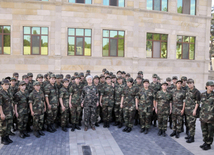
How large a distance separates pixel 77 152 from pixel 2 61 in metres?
11.8

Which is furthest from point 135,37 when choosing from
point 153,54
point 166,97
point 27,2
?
point 166,97

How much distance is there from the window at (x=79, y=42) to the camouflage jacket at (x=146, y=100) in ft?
30.2

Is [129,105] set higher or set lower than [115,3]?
lower

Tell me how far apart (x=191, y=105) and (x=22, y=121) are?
563 centimetres

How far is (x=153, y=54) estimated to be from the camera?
16.8m

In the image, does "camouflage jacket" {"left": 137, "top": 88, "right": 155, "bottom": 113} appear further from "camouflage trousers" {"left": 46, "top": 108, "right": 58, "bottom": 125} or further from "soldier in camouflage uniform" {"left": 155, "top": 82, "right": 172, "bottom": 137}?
"camouflage trousers" {"left": 46, "top": 108, "right": 58, "bottom": 125}

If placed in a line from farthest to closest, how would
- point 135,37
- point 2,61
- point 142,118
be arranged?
point 135,37, point 2,61, point 142,118

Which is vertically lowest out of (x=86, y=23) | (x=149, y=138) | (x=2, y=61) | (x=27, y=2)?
(x=149, y=138)

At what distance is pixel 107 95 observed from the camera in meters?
7.60

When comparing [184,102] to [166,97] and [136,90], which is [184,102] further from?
[136,90]

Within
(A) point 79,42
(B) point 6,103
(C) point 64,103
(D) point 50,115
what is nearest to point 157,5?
(A) point 79,42

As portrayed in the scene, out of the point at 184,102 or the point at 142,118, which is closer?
the point at 184,102

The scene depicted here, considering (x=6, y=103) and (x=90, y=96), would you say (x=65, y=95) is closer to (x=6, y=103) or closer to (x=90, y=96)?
A: (x=90, y=96)

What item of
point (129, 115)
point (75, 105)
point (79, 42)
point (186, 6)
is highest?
point (186, 6)
